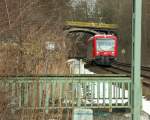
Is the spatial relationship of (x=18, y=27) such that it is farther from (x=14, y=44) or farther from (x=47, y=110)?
(x=47, y=110)

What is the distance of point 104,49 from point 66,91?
1331 inches

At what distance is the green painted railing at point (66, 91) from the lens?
7.22 metres

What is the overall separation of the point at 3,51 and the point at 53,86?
1365mm

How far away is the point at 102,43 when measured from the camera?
41219mm

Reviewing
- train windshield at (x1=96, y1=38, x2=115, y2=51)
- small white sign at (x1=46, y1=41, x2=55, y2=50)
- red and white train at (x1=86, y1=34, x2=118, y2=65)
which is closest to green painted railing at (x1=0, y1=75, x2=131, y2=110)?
small white sign at (x1=46, y1=41, x2=55, y2=50)

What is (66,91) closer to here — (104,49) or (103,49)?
(103,49)

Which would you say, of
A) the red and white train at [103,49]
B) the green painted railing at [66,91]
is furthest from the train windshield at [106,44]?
the green painted railing at [66,91]

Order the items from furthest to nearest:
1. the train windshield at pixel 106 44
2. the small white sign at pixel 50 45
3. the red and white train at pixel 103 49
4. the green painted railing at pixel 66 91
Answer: the train windshield at pixel 106 44, the red and white train at pixel 103 49, the small white sign at pixel 50 45, the green painted railing at pixel 66 91

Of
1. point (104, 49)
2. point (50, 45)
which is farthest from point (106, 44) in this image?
point (50, 45)

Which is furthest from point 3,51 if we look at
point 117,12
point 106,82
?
point 117,12

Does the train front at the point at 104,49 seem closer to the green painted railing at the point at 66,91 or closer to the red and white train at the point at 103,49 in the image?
the red and white train at the point at 103,49

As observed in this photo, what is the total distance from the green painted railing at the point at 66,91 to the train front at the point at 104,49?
32321 mm

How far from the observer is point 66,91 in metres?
7.73

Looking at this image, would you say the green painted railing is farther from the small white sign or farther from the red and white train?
the red and white train
